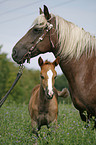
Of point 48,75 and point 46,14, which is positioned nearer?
point 46,14

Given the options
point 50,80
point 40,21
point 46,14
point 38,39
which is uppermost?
point 46,14

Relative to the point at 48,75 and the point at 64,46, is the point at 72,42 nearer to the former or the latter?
the point at 64,46

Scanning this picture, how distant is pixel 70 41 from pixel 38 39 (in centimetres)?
56

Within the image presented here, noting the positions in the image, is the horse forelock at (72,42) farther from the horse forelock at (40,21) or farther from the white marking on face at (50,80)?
the white marking on face at (50,80)

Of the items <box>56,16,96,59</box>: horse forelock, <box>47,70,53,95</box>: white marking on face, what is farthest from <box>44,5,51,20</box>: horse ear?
<box>47,70,53,95</box>: white marking on face

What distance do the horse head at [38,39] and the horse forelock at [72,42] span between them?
14 cm

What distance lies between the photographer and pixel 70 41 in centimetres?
320

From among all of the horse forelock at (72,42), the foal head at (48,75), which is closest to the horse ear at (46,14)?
the horse forelock at (72,42)

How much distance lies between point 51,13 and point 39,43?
0.60 meters

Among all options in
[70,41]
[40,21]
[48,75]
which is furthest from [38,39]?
[48,75]

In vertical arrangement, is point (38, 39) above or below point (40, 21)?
below

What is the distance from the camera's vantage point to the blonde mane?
3.19 metres

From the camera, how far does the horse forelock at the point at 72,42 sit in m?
3.19

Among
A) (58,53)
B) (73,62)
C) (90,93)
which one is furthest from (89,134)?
(58,53)
